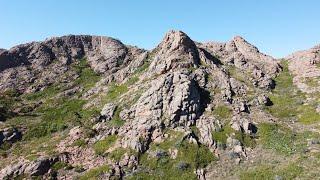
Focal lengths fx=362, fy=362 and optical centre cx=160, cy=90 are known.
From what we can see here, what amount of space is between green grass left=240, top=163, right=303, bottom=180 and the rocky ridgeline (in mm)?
4804

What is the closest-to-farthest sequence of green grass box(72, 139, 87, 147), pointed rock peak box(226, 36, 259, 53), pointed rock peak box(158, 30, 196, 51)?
green grass box(72, 139, 87, 147) < pointed rock peak box(158, 30, 196, 51) < pointed rock peak box(226, 36, 259, 53)

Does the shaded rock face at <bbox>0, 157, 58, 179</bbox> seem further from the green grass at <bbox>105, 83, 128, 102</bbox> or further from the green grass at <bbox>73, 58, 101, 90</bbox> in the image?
the green grass at <bbox>73, 58, 101, 90</bbox>

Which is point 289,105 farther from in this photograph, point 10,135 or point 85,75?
point 10,135

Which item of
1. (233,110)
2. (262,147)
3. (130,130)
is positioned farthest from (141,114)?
(262,147)

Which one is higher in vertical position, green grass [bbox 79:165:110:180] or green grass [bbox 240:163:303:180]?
green grass [bbox 240:163:303:180]

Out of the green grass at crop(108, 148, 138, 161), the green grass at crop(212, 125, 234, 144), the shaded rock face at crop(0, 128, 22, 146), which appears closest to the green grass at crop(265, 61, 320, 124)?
the green grass at crop(212, 125, 234, 144)

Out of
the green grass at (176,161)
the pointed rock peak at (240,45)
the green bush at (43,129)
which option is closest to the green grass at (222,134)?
the green grass at (176,161)

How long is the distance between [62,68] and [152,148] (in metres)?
56.0

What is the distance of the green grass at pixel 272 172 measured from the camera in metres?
55.1

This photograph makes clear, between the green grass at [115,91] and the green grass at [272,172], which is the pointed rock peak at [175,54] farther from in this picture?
the green grass at [272,172]

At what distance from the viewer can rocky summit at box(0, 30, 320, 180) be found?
→ 6109 centimetres

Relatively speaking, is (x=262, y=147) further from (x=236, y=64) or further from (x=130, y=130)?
(x=236, y=64)

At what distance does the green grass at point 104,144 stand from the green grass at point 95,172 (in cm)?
511

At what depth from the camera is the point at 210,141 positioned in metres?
65.4
